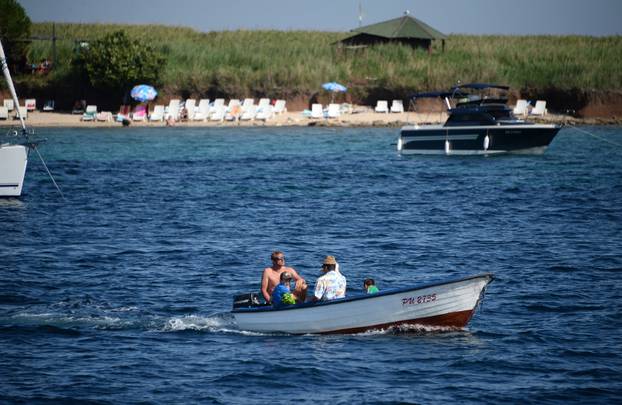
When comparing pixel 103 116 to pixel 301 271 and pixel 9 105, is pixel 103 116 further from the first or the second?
pixel 301 271

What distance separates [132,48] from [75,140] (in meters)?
11.8

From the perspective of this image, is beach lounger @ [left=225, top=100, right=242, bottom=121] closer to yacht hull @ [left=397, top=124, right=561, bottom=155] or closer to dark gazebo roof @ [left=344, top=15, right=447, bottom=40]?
dark gazebo roof @ [left=344, top=15, right=447, bottom=40]

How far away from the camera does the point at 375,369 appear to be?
19.1 m

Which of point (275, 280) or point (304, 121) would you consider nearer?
point (275, 280)

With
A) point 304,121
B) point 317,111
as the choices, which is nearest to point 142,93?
point 304,121

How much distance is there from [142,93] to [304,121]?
12275 mm

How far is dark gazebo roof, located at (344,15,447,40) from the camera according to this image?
3447 inches

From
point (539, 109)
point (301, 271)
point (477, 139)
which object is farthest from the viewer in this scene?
point (539, 109)

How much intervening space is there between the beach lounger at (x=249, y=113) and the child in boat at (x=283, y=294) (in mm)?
54722

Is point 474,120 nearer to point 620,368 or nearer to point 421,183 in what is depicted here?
point 421,183

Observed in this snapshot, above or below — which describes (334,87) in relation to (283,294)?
above

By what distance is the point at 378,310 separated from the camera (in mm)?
20484

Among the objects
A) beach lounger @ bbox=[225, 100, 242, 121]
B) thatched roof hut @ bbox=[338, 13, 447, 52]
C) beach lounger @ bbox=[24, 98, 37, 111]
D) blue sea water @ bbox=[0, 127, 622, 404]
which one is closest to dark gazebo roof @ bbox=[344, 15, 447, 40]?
thatched roof hut @ bbox=[338, 13, 447, 52]

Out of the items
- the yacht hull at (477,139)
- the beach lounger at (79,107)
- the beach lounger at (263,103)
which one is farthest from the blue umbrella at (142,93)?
the yacht hull at (477,139)
